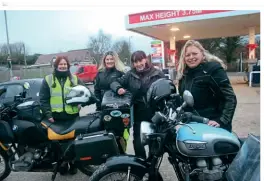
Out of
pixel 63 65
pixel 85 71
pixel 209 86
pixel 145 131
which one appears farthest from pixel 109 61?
pixel 85 71

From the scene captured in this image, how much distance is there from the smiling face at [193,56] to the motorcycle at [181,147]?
0.45 m

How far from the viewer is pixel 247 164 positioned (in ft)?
5.01

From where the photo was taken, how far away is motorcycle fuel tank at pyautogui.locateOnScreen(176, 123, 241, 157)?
1.66m

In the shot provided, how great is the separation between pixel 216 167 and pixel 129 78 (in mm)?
1379

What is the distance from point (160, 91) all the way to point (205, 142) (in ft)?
1.49

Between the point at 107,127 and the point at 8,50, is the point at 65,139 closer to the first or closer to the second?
the point at 107,127

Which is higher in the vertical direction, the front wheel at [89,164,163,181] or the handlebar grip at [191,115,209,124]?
the handlebar grip at [191,115,209,124]

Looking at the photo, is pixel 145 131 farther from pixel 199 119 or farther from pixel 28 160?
pixel 28 160

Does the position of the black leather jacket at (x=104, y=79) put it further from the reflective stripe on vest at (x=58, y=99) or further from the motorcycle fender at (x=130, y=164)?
the motorcycle fender at (x=130, y=164)

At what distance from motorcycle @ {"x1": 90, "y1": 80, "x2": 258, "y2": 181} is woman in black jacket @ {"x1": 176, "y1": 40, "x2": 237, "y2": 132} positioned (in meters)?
0.31

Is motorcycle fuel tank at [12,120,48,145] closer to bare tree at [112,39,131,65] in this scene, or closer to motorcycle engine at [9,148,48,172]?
motorcycle engine at [9,148,48,172]

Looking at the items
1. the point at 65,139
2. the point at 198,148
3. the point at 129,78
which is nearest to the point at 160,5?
the point at 198,148

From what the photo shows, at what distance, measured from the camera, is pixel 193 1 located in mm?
1516

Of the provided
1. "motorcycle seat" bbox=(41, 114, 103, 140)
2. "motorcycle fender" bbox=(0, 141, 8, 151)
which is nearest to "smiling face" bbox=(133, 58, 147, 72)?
"motorcycle seat" bbox=(41, 114, 103, 140)
